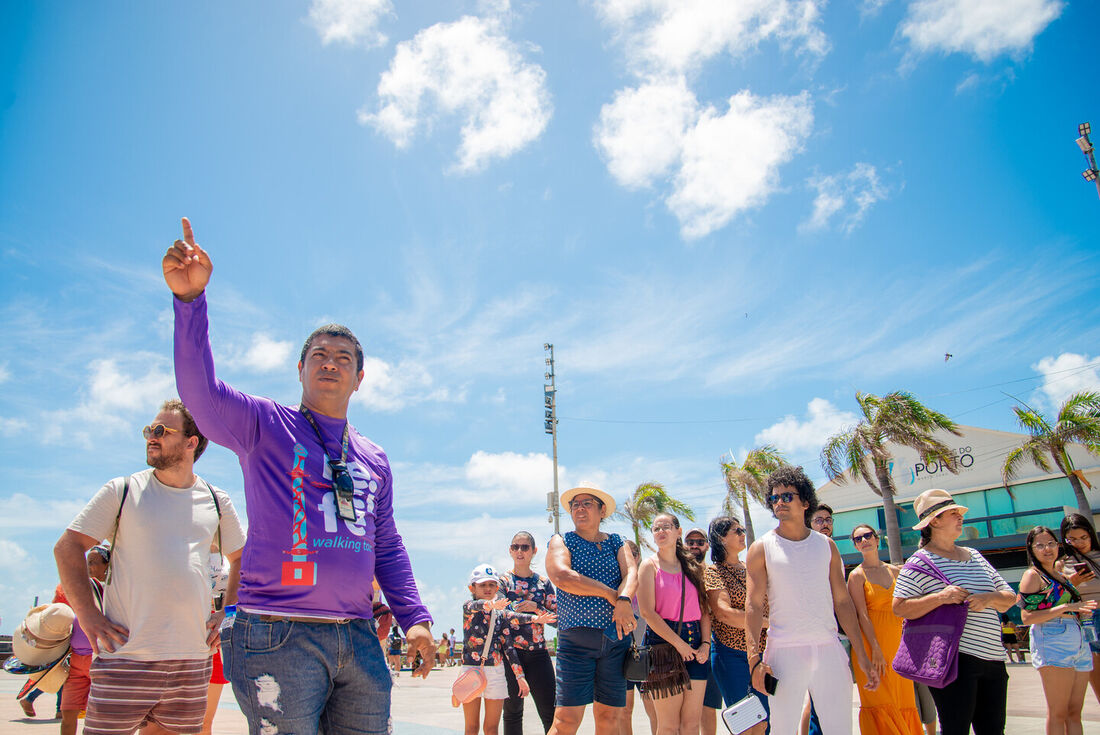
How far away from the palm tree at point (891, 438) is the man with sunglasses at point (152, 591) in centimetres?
2122

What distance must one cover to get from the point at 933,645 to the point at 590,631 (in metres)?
2.18

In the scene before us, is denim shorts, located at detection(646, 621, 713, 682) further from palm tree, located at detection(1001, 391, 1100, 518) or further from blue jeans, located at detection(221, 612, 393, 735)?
palm tree, located at detection(1001, 391, 1100, 518)

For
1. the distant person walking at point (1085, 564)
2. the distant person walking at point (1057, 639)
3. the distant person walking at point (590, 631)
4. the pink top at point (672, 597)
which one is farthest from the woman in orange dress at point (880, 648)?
the distant person walking at point (590, 631)

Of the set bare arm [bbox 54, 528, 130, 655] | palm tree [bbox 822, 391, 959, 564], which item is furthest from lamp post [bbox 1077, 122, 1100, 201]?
bare arm [bbox 54, 528, 130, 655]

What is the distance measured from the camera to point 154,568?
3.41 meters

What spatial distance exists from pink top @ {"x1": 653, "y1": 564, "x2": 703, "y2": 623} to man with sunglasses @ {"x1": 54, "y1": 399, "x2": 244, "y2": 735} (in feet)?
10.3

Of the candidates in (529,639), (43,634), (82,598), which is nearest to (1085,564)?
(529,639)

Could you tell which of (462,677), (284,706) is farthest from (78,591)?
(462,677)

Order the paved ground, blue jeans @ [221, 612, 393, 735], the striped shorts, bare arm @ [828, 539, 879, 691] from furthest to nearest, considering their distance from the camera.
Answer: the paved ground < bare arm @ [828, 539, 879, 691] < the striped shorts < blue jeans @ [221, 612, 393, 735]

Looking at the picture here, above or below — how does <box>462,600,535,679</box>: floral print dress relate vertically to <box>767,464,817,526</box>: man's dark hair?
below

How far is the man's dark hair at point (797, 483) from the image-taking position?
15.4 ft

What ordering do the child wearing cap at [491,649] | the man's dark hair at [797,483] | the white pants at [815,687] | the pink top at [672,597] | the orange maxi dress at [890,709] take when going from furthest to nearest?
1. the child wearing cap at [491,649]
2. the pink top at [672,597]
3. the orange maxi dress at [890,709]
4. the man's dark hair at [797,483]
5. the white pants at [815,687]

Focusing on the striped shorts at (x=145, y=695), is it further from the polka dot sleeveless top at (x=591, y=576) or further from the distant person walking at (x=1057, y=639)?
the distant person walking at (x=1057, y=639)

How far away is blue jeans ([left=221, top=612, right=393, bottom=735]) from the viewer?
2.19 m
